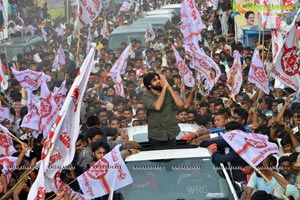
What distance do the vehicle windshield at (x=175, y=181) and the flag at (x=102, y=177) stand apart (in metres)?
0.16

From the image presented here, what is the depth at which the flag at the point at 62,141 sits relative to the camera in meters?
7.46

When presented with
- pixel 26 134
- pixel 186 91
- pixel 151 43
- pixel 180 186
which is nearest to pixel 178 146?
pixel 180 186

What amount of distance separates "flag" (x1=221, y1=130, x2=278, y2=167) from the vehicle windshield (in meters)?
0.27

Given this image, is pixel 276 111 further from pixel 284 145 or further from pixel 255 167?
pixel 255 167

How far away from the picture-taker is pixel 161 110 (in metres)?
9.40

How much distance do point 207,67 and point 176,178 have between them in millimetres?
5417

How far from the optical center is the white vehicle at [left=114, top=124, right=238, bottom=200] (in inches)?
313

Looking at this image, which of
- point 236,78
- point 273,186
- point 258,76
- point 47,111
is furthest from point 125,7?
point 273,186

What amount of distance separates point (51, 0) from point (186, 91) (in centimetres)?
2527

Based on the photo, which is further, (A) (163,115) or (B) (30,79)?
(B) (30,79)

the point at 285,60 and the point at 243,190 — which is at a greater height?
the point at 285,60

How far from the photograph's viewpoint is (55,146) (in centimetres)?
776

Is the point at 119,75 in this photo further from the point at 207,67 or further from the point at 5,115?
the point at 5,115

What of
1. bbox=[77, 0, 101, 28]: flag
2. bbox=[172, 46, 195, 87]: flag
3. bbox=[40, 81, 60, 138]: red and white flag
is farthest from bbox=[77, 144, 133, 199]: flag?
bbox=[77, 0, 101, 28]: flag
